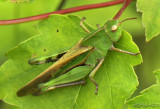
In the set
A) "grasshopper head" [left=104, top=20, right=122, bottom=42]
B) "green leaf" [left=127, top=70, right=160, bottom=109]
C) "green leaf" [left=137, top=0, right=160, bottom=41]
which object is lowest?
"green leaf" [left=127, top=70, right=160, bottom=109]

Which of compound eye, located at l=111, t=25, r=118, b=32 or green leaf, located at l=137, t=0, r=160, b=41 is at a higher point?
green leaf, located at l=137, t=0, r=160, b=41

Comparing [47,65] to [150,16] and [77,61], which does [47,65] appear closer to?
[77,61]

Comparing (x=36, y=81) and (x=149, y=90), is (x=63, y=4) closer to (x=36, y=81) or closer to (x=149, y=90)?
(x=36, y=81)

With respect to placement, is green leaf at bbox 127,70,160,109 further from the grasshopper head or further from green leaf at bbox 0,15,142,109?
the grasshopper head

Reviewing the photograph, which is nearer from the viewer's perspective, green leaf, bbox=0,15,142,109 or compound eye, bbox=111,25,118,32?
green leaf, bbox=0,15,142,109

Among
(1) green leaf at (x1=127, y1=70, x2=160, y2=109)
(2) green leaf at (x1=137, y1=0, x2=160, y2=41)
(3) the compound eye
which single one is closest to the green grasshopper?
(3) the compound eye

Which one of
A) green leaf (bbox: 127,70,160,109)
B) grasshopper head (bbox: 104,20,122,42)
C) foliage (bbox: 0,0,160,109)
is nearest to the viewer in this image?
green leaf (bbox: 127,70,160,109)

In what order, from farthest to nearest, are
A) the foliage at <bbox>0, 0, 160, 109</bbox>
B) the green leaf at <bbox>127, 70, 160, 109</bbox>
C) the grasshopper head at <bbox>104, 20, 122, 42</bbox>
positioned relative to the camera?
the grasshopper head at <bbox>104, 20, 122, 42</bbox> < the foliage at <bbox>0, 0, 160, 109</bbox> < the green leaf at <bbox>127, 70, 160, 109</bbox>
